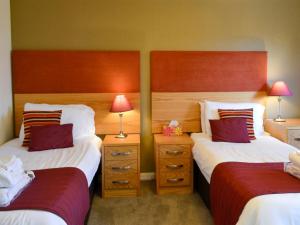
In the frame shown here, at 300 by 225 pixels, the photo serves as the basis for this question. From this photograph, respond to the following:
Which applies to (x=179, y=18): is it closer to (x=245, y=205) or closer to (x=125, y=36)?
(x=125, y=36)

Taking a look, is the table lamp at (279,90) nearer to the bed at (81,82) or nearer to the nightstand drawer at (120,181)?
the bed at (81,82)

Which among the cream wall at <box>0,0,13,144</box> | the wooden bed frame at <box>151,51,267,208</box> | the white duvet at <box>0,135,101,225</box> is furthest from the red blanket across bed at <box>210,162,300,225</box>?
the cream wall at <box>0,0,13,144</box>

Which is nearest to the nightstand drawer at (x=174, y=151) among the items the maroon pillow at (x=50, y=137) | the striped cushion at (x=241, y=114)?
the striped cushion at (x=241, y=114)

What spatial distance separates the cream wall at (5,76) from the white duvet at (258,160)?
2.13 meters

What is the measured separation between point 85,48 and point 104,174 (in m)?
1.51

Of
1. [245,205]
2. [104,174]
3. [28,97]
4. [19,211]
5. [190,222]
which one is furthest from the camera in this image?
[28,97]

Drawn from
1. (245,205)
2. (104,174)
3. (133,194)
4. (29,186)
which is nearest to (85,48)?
(104,174)

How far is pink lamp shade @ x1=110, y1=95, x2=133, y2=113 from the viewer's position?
10.6ft

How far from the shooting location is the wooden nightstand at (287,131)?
10.5 feet

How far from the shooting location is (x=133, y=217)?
2.74 metres

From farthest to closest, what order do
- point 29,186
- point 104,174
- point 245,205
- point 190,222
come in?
point 104,174
point 190,222
point 29,186
point 245,205

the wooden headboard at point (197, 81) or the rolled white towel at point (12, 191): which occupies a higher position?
the wooden headboard at point (197, 81)

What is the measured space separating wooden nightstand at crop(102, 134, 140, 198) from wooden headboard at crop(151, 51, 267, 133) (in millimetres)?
579

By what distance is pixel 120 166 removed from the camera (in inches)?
123
